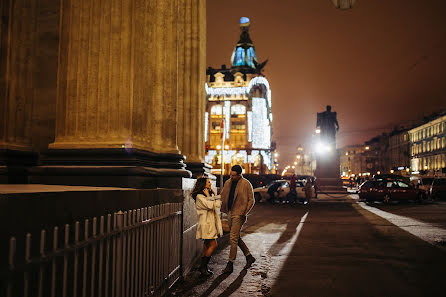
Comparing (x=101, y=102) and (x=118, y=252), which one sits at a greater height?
(x=101, y=102)

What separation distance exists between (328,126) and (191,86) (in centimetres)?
3262

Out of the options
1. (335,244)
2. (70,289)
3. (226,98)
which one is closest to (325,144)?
(335,244)

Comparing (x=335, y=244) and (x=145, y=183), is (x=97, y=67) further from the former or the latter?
(x=335, y=244)

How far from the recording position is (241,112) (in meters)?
88.8

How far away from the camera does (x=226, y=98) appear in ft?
293

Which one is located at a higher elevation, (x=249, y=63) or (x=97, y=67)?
(x=249, y=63)

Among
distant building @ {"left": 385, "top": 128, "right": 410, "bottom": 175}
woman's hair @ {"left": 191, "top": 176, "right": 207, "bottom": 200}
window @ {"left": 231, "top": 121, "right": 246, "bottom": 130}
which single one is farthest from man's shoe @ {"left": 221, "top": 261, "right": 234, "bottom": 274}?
distant building @ {"left": 385, "top": 128, "right": 410, "bottom": 175}

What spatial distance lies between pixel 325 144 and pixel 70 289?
129 ft

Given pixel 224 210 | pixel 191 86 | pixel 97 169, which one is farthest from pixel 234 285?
pixel 191 86

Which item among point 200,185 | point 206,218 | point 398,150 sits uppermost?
point 398,150

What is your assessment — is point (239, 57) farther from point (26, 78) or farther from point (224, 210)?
point (224, 210)

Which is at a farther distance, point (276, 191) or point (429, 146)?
point (429, 146)

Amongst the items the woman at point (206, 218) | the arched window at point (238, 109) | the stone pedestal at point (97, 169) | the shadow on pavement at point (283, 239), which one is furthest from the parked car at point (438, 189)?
the arched window at point (238, 109)

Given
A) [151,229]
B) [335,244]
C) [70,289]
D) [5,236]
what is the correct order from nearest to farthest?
1. [5,236]
2. [70,289]
3. [151,229]
4. [335,244]
